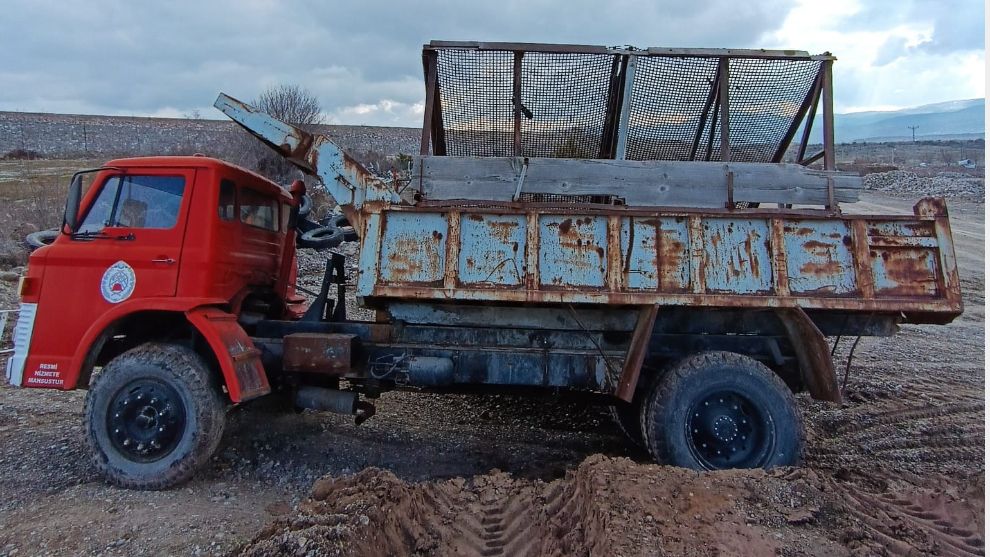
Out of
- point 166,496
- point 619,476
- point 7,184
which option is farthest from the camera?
point 7,184

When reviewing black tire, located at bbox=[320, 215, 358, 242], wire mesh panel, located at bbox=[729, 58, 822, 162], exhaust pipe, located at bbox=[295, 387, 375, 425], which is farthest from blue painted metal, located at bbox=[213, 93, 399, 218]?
wire mesh panel, located at bbox=[729, 58, 822, 162]

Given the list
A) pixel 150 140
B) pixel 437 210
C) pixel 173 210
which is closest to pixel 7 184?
pixel 150 140

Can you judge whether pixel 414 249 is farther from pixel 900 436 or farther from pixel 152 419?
pixel 900 436

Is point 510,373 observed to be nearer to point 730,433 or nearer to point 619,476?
point 619,476

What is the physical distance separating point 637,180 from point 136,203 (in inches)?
162

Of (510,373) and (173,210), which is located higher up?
(173,210)

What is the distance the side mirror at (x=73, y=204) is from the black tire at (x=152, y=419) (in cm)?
113

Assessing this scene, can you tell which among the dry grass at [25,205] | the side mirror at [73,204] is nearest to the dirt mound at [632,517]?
the side mirror at [73,204]

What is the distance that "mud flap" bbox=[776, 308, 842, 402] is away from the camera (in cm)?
446

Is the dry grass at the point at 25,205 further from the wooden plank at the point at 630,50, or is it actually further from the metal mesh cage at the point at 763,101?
the metal mesh cage at the point at 763,101

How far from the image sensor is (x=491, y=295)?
4.38 m

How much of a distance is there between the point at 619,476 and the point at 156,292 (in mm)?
3622

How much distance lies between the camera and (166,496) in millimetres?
4184

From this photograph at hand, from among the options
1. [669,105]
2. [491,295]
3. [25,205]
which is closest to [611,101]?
[669,105]
